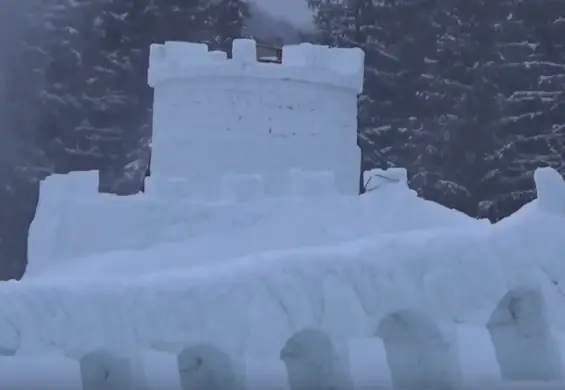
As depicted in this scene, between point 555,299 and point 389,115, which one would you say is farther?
point 389,115

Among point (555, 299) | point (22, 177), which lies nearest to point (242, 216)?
point (555, 299)

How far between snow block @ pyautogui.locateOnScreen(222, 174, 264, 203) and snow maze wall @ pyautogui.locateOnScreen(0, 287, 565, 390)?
12.0 feet

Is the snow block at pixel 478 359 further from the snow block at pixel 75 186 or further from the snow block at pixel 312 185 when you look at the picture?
the snow block at pixel 75 186

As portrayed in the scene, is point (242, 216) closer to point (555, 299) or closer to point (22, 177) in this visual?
point (555, 299)

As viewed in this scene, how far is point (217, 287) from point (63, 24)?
52.7ft

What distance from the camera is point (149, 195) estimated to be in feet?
35.8

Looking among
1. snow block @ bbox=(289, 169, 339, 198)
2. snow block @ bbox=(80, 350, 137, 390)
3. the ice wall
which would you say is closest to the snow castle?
snow block @ bbox=(80, 350, 137, 390)

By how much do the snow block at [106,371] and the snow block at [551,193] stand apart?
12.4 ft

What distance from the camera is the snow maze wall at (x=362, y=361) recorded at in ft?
21.8

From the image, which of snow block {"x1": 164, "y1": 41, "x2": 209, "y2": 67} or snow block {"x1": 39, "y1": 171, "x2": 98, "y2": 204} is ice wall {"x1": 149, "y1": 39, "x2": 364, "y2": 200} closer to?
snow block {"x1": 164, "y1": 41, "x2": 209, "y2": 67}

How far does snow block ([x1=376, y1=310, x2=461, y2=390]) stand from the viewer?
6.94m

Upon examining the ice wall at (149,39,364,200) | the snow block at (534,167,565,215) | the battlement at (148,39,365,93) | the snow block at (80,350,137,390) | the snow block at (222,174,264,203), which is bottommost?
the snow block at (80,350,137,390)

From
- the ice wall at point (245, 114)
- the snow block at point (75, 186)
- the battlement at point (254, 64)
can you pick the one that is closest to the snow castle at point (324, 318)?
the snow block at point (75, 186)

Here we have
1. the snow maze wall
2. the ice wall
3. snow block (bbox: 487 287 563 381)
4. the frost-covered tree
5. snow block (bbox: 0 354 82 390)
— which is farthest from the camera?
the frost-covered tree
